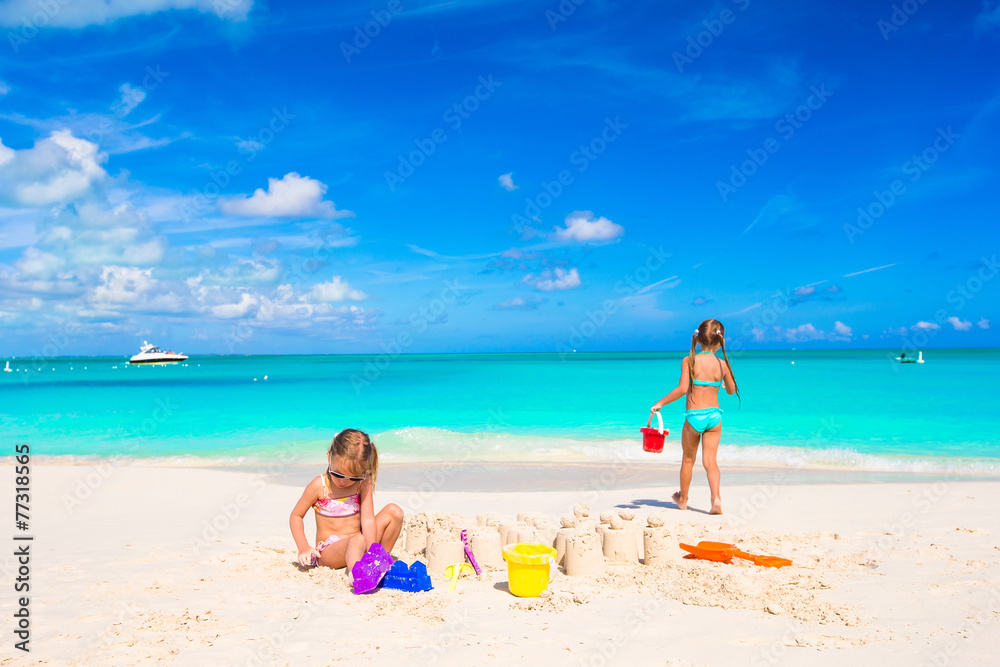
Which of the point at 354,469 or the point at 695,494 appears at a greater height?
Answer: the point at 354,469

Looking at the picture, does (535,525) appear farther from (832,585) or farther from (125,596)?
(125,596)

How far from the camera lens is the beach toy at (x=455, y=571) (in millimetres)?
4465

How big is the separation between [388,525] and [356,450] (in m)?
0.72

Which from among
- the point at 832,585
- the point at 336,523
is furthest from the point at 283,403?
the point at 832,585

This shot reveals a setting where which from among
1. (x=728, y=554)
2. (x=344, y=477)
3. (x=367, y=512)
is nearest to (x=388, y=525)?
(x=367, y=512)

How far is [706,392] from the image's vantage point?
22.3ft

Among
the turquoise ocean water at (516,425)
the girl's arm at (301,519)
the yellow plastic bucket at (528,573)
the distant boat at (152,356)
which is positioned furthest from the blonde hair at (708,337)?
the distant boat at (152,356)

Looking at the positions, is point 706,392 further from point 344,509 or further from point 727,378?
point 344,509

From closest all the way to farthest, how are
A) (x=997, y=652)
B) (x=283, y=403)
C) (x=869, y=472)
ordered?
1. (x=997, y=652)
2. (x=869, y=472)
3. (x=283, y=403)

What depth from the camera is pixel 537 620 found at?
3.89m

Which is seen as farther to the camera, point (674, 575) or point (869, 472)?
point (869, 472)

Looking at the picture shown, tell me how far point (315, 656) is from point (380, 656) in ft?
1.15

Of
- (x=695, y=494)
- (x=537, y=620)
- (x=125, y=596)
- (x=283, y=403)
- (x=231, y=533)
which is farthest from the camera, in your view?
(x=283, y=403)

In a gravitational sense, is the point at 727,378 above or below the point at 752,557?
above
